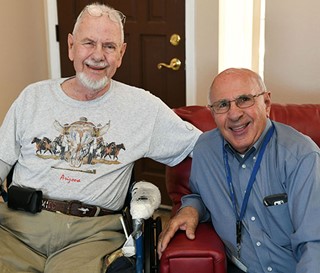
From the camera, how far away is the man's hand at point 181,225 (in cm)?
186

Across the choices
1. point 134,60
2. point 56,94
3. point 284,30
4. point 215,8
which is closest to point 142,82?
point 134,60

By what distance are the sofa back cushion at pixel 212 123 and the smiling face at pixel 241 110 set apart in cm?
35

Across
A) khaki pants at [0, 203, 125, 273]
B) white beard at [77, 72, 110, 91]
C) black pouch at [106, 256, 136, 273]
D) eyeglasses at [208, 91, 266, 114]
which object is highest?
white beard at [77, 72, 110, 91]

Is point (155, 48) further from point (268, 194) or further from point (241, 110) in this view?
point (268, 194)

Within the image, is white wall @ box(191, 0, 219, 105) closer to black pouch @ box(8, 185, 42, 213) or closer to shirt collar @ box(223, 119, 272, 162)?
shirt collar @ box(223, 119, 272, 162)

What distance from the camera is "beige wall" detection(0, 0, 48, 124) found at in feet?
12.0

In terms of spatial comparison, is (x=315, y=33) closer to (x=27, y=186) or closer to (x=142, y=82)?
(x=142, y=82)

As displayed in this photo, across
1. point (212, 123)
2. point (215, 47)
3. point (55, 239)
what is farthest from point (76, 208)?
point (215, 47)

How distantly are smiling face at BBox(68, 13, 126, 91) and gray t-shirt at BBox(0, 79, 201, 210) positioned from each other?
0.27ft

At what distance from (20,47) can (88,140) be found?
6.19 feet

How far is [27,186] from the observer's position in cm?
218

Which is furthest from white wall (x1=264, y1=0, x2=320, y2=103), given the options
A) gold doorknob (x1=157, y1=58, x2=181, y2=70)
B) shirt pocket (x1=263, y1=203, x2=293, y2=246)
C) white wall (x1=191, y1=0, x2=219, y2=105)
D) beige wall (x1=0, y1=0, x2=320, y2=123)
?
shirt pocket (x1=263, y1=203, x2=293, y2=246)

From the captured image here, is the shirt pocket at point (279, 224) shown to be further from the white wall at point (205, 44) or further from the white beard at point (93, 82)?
the white wall at point (205, 44)

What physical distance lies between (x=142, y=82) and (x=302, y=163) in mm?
1977
